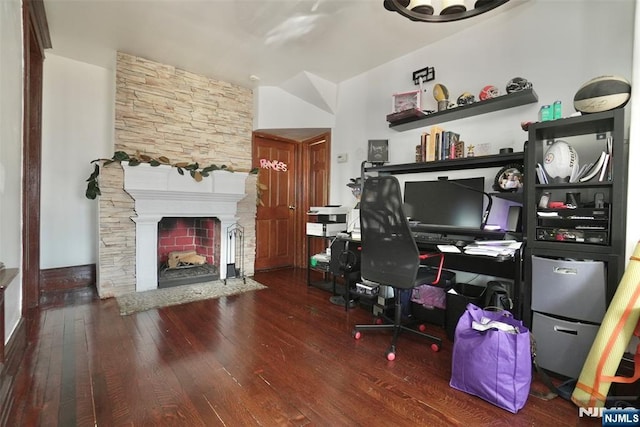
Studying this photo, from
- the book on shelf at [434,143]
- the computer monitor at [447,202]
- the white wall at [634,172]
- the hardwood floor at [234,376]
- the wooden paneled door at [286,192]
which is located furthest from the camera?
the wooden paneled door at [286,192]

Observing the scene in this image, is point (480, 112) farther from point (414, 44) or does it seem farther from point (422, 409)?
point (422, 409)

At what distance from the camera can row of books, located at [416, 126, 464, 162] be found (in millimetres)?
2580

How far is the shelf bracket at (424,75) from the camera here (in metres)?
2.94

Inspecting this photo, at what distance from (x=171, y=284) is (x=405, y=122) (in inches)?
127

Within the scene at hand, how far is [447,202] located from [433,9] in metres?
1.46

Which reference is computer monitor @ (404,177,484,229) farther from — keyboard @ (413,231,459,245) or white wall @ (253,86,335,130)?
white wall @ (253,86,335,130)

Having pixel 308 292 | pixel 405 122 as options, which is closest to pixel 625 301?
pixel 405 122

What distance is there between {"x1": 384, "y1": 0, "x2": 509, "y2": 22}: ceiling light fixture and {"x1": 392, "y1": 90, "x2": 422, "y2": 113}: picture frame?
1.06 m

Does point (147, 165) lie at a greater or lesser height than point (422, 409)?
greater

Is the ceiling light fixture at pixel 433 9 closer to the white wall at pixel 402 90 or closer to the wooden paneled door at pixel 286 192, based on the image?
the white wall at pixel 402 90

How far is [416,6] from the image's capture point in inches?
68.6

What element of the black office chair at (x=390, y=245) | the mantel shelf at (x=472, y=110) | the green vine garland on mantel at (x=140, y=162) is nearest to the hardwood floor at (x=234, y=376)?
the black office chair at (x=390, y=245)

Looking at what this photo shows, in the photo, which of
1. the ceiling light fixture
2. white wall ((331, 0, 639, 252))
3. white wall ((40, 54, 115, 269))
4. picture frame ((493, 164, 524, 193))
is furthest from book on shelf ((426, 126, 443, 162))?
white wall ((40, 54, 115, 269))

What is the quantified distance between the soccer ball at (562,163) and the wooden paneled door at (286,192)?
109 inches
